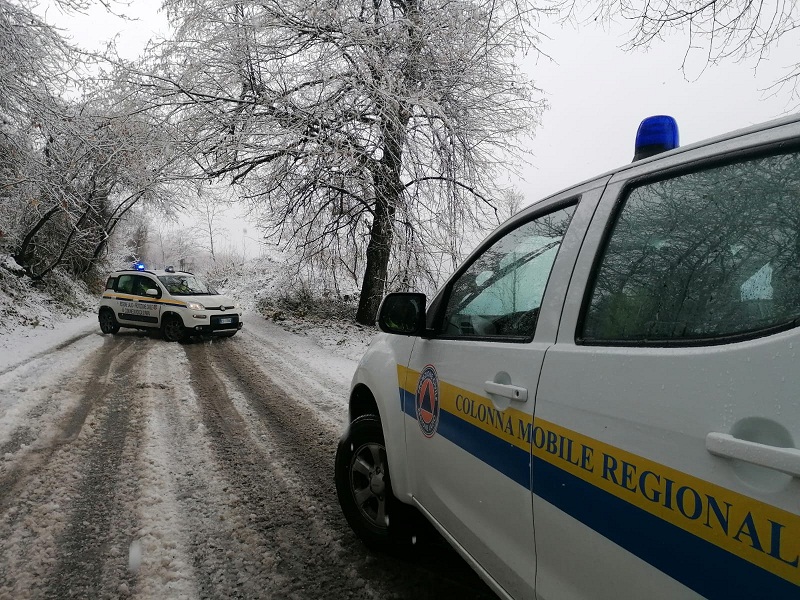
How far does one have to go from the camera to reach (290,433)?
4.90m

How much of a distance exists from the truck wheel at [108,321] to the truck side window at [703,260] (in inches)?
540

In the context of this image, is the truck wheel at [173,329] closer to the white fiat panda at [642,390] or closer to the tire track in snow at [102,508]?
the tire track in snow at [102,508]

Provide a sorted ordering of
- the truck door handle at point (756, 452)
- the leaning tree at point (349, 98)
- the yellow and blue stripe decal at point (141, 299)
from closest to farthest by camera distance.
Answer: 1. the truck door handle at point (756, 452)
2. the leaning tree at point (349, 98)
3. the yellow and blue stripe decal at point (141, 299)

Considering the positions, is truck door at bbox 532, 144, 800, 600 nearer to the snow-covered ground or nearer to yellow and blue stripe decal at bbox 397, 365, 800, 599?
yellow and blue stripe decal at bbox 397, 365, 800, 599

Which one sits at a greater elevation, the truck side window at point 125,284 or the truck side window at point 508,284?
the truck side window at point 125,284

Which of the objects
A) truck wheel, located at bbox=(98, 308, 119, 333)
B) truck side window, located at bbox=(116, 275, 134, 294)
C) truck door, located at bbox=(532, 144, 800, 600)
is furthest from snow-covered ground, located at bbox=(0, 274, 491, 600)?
truck wheel, located at bbox=(98, 308, 119, 333)

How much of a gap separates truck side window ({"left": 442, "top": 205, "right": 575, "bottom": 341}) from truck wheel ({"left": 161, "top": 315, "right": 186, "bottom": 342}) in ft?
34.4

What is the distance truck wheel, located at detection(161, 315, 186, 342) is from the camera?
36.9ft

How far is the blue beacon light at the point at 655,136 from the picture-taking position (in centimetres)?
164

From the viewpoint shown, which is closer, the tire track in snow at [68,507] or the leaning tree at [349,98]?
the tire track in snow at [68,507]

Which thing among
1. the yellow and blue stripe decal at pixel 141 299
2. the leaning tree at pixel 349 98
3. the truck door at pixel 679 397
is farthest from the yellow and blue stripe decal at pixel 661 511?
the yellow and blue stripe decal at pixel 141 299

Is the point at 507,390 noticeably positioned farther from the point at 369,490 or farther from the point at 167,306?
the point at 167,306

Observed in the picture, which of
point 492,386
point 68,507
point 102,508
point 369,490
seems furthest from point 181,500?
point 492,386

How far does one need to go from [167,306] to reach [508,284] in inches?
444
